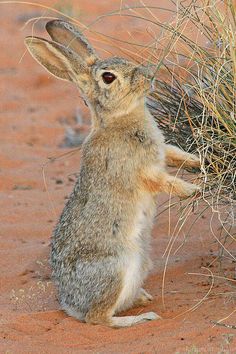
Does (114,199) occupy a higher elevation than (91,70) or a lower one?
lower

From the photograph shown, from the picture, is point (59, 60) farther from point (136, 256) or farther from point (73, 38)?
point (136, 256)

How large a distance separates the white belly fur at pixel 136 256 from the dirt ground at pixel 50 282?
8.7 inches

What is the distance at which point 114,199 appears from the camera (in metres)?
5.68

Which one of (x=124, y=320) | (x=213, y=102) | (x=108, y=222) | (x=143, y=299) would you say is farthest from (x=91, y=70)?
(x=124, y=320)

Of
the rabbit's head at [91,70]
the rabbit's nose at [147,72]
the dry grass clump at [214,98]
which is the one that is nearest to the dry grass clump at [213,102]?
the dry grass clump at [214,98]

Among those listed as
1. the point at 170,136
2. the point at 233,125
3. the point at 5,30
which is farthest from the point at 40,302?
the point at 5,30

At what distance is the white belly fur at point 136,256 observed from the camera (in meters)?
5.57

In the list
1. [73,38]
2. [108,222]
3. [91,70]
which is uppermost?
[73,38]

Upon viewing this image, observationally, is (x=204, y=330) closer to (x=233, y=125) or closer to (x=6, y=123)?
(x=233, y=125)

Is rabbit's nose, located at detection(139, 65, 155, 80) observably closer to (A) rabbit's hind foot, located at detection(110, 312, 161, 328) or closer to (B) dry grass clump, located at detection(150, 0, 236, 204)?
(B) dry grass clump, located at detection(150, 0, 236, 204)

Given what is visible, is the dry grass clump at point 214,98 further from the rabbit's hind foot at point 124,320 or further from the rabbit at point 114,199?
the rabbit's hind foot at point 124,320

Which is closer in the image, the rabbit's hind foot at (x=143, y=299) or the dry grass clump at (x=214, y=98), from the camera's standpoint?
the dry grass clump at (x=214, y=98)

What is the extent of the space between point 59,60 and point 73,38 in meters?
0.21

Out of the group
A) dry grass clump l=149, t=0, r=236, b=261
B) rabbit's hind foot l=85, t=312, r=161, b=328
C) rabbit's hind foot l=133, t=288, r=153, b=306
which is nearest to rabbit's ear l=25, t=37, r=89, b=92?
dry grass clump l=149, t=0, r=236, b=261
